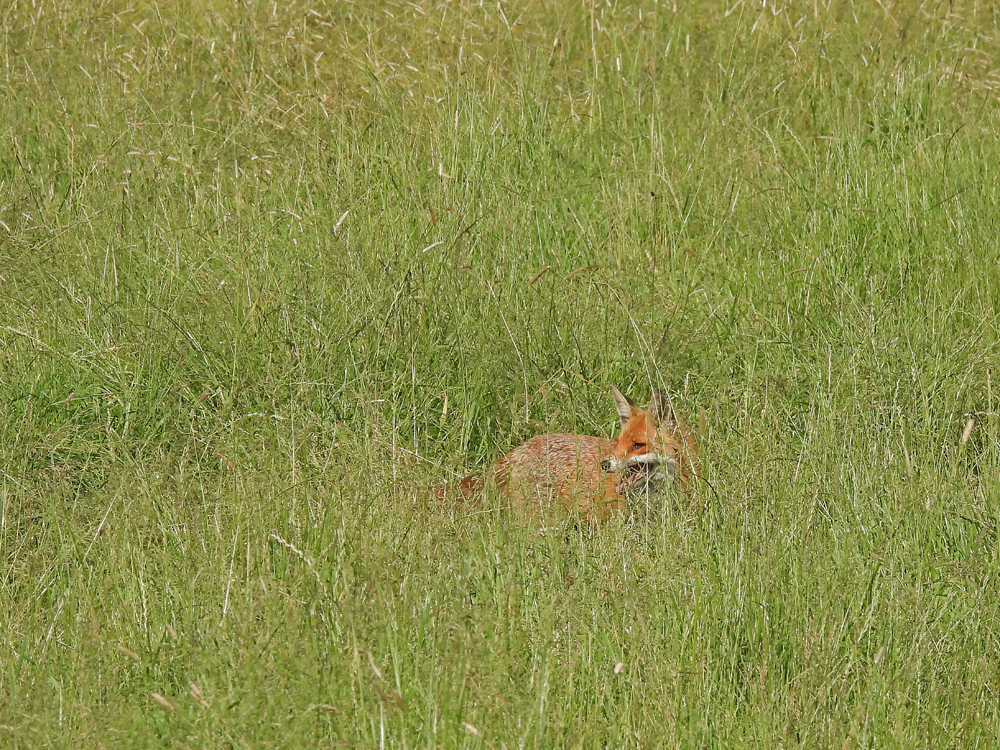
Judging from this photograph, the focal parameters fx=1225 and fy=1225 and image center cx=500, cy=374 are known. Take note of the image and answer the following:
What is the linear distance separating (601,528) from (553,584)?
0.51m

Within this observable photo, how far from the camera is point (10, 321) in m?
4.26

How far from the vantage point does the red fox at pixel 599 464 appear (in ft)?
11.2

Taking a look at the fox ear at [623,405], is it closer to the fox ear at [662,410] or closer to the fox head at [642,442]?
the fox head at [642,442]

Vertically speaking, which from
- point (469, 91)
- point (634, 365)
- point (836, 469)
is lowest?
point (634, 365)

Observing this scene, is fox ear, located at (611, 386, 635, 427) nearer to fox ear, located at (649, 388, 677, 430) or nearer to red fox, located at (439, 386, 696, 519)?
red fox, located at (439, 386, 696, 519)

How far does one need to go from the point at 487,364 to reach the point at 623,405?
0.49 metres

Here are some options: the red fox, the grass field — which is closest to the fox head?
the red fox

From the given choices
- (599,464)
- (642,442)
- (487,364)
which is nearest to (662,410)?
(642,442)

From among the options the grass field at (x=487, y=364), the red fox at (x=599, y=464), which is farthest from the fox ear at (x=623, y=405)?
the grass field at (x=487, y=364)

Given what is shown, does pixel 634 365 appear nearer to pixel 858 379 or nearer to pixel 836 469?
pixel 858 379

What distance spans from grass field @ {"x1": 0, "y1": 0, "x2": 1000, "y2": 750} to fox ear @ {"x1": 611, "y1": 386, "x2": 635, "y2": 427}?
128 mm

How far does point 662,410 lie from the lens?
12.8 ft

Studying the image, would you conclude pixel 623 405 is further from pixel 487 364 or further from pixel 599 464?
pixel 599 464

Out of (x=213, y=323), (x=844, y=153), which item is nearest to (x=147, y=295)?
(x=213, y=323)
